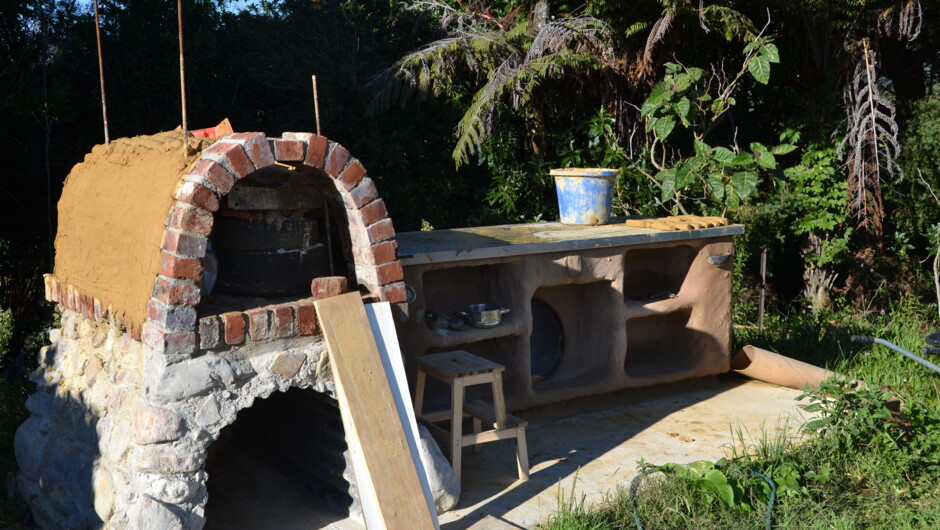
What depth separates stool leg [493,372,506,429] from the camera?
480cm

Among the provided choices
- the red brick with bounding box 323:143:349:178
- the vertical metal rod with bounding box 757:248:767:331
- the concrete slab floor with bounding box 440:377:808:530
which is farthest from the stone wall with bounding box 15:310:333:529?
the vertical metal rod with bounding box 757:248:767:331

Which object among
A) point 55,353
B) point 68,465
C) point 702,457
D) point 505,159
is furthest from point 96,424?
point 505,159

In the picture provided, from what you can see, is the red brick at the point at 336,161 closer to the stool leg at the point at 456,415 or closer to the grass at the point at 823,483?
the stool leg at the point at 456,415

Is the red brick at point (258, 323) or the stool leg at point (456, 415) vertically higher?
the red brick at point (258, 323)

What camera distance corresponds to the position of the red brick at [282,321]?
13.1 ft

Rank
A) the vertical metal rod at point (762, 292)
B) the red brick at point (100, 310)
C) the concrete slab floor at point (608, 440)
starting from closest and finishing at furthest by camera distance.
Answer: the red brick at point (100, 310) → the concrete slab floor at point (608, 440) → the vertical metal rod at point (762, 292)

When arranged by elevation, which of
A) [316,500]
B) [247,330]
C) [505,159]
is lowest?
[316,500]

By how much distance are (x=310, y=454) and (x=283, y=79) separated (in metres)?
4.67

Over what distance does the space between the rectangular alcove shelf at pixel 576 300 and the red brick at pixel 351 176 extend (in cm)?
98

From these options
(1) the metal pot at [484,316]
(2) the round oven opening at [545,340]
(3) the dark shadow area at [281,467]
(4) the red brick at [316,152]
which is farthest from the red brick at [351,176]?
(2) the round oven opening at [545,340]

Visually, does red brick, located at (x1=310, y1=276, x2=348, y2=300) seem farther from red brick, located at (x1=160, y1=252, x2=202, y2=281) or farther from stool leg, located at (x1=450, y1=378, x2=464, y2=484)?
stool leg, located at (x1=450, y1=378, x2=464, y2=484)

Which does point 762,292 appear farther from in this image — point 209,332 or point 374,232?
point 209,332

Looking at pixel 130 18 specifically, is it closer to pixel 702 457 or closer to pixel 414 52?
pixel 414 52

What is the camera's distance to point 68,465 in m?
4.45
